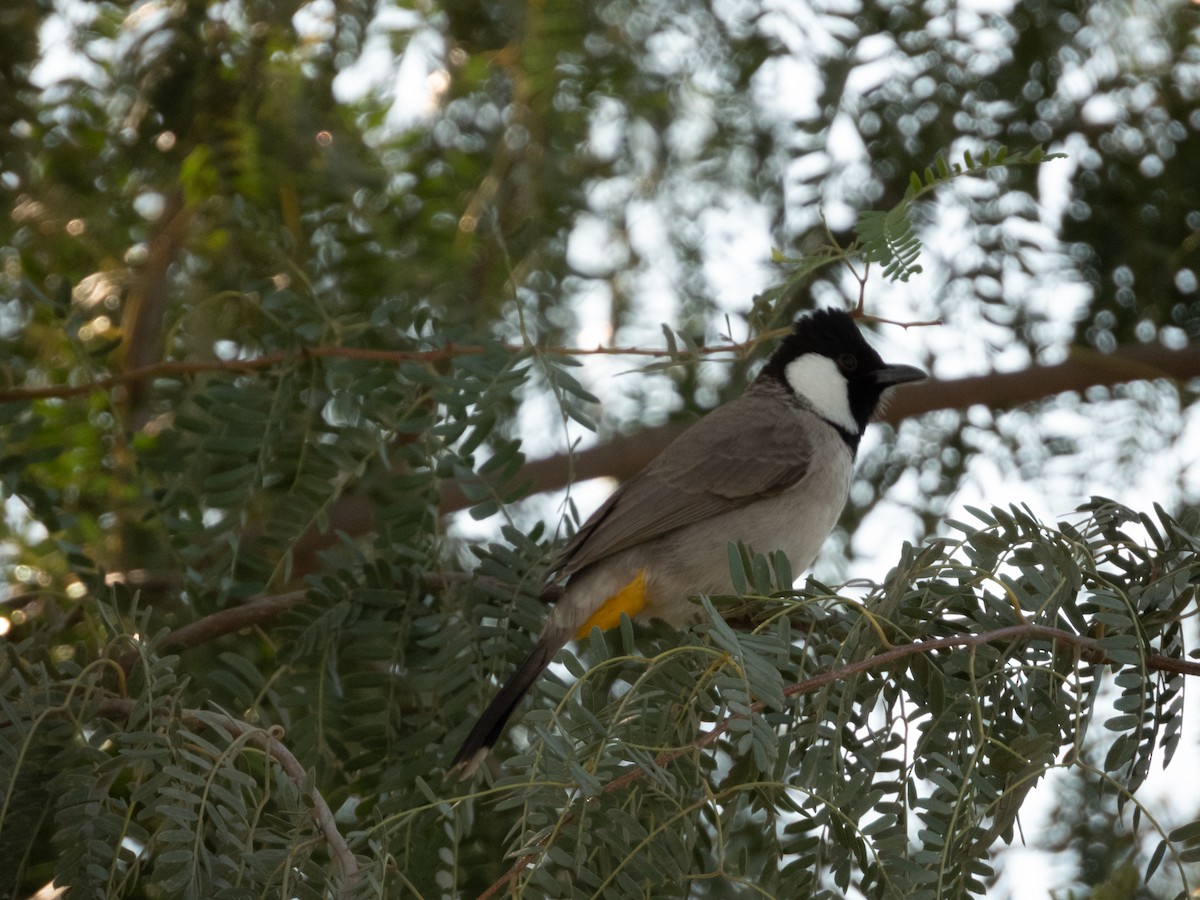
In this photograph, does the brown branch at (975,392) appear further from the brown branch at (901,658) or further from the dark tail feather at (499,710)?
the brown branch at (901,658)

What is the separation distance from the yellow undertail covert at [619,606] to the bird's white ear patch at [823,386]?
74 centimetres

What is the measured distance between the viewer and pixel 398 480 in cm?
234

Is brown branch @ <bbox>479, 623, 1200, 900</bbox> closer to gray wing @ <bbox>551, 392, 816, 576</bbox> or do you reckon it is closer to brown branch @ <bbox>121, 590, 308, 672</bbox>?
brown branch @ <bbox>121, 590, 308, 672</bbox>

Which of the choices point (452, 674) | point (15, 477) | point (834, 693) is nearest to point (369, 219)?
point (15, 477)

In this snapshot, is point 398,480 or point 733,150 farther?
point 733,150

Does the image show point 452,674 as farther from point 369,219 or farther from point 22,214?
point 22,214

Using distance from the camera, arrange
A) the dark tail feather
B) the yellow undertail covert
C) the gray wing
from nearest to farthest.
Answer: the dark tail feather
the yellow undertail covert
the gray wing

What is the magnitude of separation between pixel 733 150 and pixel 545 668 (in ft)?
6.05

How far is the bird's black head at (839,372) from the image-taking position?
3461 millimetres

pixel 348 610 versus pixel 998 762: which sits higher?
pixel 998 762

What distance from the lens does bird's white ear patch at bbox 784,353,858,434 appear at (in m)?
3.47

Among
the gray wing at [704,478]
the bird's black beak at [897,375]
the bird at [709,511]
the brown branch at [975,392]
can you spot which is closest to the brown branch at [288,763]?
the bird at [709,511]

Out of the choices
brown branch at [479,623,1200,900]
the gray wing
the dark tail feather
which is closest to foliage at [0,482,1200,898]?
brown branch at [479,623,1200,900]

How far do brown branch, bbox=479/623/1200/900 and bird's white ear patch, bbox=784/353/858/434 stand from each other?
193 centimetres
